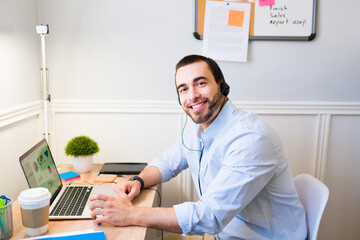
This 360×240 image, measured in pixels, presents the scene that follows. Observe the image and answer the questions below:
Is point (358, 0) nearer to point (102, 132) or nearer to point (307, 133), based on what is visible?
point (307, 133)

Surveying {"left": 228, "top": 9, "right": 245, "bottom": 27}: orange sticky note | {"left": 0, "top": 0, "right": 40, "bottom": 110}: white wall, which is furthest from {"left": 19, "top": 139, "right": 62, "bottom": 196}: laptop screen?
{"left": 228, "top": 9, "right": 245, "bottom": 27}: orange sticky note

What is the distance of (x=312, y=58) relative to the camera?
2.12 metres

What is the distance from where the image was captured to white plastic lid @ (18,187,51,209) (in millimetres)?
1082

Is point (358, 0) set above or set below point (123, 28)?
above

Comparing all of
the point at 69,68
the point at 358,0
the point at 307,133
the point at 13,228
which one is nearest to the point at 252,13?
the point at 358,0

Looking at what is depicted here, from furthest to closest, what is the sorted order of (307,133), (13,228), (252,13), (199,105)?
1. (307,133)
2. (252,13)
3. (199,105)
4. (13,228)

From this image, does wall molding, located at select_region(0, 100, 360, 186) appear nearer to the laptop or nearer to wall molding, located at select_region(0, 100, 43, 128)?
wall molding, located at select_region(0, 100, 43, 128)

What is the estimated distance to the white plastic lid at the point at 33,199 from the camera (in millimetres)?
1082

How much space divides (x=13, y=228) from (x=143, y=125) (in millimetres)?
1098

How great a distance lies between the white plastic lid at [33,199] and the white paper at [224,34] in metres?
1.31

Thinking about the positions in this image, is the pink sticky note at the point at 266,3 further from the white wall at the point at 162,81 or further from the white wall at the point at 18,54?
the white wall at the point at 18,54

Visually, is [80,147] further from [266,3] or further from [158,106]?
[266,3]

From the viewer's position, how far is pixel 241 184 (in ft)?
3.95

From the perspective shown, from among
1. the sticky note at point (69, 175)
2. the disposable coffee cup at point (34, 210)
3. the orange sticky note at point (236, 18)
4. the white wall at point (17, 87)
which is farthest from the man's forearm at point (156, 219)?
the orange sticky note at point (236, 18)
